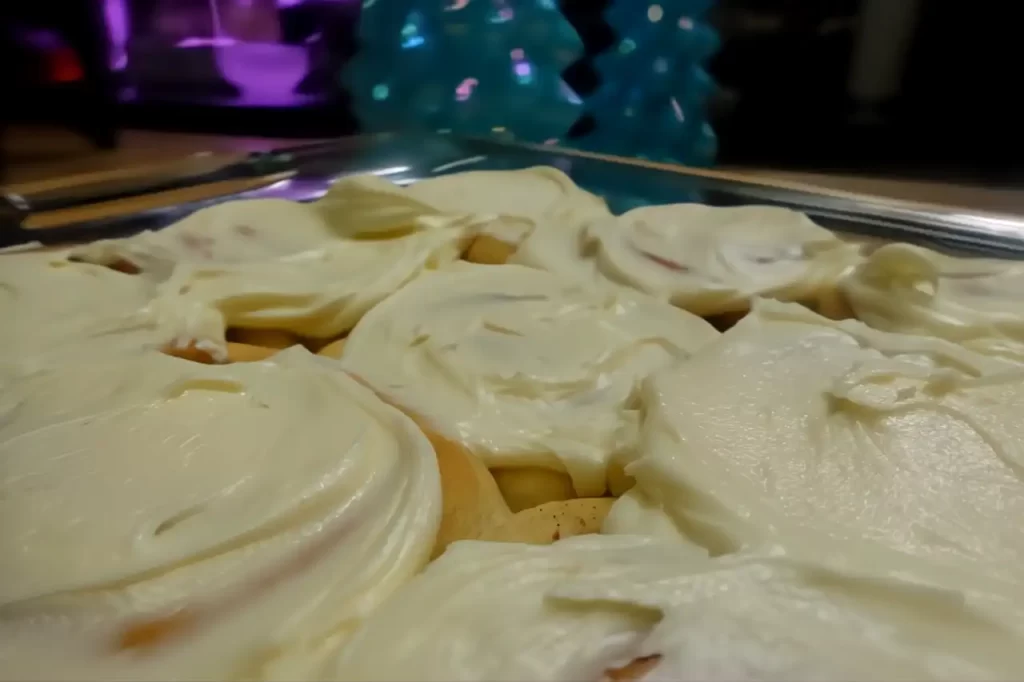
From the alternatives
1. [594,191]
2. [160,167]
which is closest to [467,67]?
[594,191]

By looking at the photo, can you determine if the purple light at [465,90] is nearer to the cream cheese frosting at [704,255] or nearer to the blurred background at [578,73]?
the blurred background at [578,73]

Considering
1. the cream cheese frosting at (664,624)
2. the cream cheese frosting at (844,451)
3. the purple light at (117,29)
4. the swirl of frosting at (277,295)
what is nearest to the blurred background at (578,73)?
the purple light at (117,29)

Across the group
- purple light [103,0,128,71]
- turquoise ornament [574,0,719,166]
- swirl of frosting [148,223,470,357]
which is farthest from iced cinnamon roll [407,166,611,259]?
purple light [103,0,128,71]

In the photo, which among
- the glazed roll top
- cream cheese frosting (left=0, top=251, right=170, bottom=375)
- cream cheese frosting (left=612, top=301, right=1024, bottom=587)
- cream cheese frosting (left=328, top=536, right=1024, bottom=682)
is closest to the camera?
cream cheese frosting (left=328, top=536, right=1024, bottom=682)

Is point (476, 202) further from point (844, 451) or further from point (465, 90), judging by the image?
point (844, 451)

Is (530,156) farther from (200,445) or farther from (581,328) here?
(200,445)

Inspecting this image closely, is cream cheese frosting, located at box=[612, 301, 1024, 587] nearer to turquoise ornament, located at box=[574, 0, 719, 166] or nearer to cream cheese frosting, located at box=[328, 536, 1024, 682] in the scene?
cream cheese frosting, located at box=[328, 536, 1024, 682]

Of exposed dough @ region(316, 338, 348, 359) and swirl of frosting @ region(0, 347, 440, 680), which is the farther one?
exposed dough @ region(316, 338, 348, 359)
